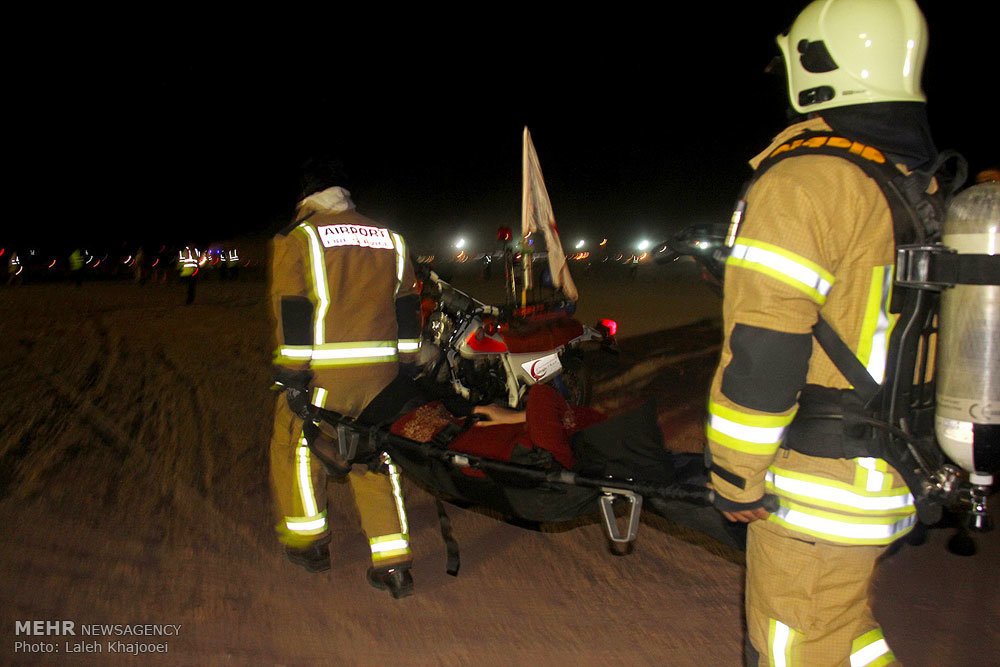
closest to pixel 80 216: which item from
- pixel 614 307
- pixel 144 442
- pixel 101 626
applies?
pixel 614 307

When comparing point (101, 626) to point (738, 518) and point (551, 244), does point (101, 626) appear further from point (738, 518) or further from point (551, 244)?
point (551, 244)

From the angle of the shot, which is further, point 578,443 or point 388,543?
point 388,543

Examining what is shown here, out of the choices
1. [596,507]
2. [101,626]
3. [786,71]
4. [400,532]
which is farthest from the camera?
[400,532]

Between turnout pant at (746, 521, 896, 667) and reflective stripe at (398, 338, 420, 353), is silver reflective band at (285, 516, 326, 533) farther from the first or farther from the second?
turnout pant at (746, 521, 896, 667)

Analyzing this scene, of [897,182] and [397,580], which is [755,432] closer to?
[897,182]

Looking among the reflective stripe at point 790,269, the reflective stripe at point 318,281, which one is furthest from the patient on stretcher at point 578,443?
the reflective stripe at point 790,269

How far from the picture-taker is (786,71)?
220cm

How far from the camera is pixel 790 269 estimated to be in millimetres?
1758

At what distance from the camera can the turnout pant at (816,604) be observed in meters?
1.87

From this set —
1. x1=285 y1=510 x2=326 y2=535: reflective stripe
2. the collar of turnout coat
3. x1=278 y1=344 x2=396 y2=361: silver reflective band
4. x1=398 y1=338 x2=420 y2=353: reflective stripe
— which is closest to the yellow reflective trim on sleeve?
x1=398 y1=338 x2=420 y2=353: reflective stripe

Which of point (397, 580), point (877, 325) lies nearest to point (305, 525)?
point (397, 580)

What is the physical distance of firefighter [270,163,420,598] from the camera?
12.0 feet

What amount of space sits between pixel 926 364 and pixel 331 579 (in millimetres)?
3136

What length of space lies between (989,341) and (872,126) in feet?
2.10
